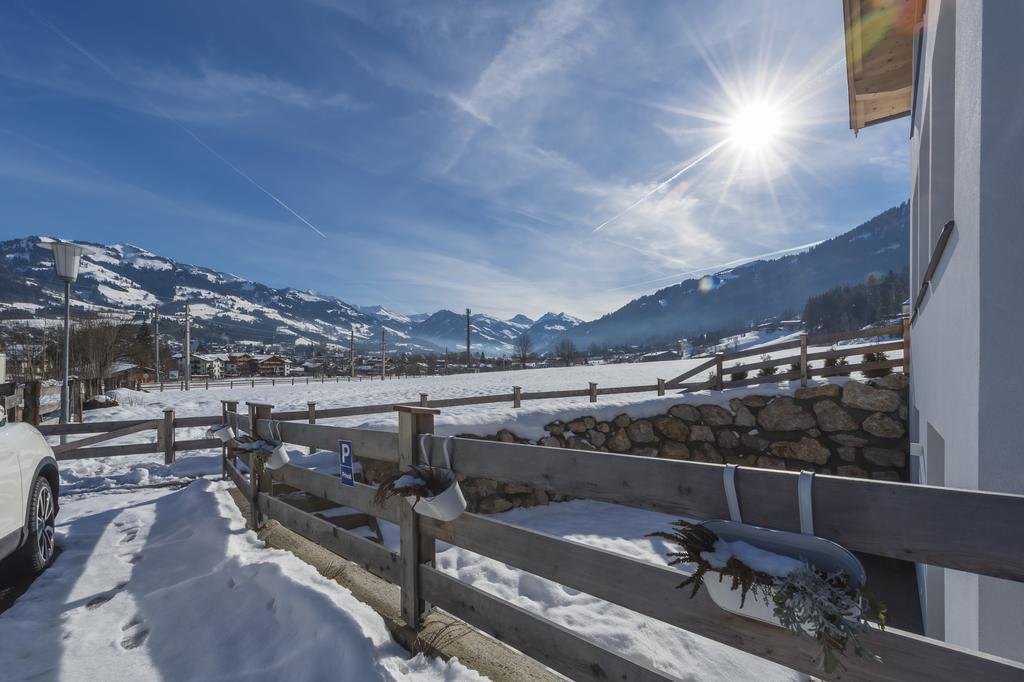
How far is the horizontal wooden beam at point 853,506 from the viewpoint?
3.46 feet

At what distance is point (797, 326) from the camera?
291 ft

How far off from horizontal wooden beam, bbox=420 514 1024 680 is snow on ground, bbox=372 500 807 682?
0.07m

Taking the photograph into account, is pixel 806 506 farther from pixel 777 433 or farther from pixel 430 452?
pixel 777 433

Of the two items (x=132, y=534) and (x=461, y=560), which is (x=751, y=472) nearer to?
(x=461, y=560)

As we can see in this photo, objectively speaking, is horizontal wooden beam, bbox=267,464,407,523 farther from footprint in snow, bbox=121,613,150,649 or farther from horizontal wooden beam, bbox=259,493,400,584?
footprint in snow, bbox=121,613,150,649

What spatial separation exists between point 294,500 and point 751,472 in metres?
4.47

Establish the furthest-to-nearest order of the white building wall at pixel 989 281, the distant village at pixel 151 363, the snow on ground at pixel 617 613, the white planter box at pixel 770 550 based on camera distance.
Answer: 1. the distant village at pixel 151 363
2. the snow on ground at pixel 617 613
3. the white building wall at pixel 989 281
4. the white planter box at pixel 770 550

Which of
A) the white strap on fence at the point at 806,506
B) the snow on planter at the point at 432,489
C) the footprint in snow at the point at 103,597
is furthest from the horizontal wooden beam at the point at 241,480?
the white strap on fence at the point at 806,506

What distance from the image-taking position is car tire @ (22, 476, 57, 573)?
141 inches

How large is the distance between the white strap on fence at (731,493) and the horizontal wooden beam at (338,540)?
2.06 m

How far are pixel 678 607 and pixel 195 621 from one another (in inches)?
116

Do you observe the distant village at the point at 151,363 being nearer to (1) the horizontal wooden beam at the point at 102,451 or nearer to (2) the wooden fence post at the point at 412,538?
(1) the horizontal wooden beam at the point at 102,451

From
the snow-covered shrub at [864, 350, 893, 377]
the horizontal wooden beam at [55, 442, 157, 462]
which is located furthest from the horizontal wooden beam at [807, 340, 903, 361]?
the horizontal wooden beam at [55, 442, 157, 462]

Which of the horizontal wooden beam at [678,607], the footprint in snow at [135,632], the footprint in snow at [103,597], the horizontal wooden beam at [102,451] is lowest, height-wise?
the footprint in snow at [103,597]
